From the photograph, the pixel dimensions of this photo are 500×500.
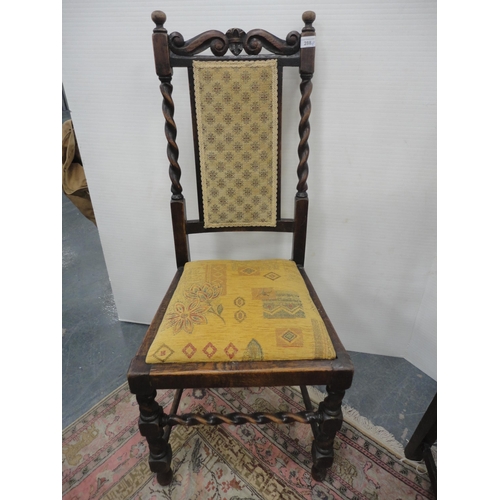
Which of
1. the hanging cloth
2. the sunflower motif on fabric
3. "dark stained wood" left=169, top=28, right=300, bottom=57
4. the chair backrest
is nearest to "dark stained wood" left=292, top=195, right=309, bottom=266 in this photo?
the chair backrest

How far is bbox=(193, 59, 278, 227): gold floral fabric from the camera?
92 centimetres

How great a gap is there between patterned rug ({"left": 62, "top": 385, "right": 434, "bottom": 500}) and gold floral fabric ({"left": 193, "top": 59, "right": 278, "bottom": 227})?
800mm

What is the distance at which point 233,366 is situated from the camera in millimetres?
781

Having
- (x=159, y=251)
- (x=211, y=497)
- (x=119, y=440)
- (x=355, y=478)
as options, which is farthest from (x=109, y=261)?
(x=355, y=478)

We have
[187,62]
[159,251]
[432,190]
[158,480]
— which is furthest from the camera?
[159,251]

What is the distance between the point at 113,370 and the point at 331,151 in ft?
4.45

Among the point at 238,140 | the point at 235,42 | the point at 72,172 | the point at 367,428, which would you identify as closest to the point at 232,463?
A: the point at 367,428

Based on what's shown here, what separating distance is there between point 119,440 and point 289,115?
53.1 inches

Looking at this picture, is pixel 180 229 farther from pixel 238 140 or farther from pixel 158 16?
pixel 158 16

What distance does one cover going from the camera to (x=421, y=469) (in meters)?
1.07

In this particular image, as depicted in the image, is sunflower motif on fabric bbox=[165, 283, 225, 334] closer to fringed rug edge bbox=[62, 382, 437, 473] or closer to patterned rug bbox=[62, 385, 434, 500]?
patterned rug bbox=[62, 385, 434, 500]

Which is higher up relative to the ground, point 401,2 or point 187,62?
point 401,2

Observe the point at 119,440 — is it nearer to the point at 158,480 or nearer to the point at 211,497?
the point at 158,480

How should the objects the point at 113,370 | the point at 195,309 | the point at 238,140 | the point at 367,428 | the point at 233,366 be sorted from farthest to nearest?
1. the point at 113,370
2. the point at 367,428
3. the point at 238,140
4. the point at 195,309
5. the point at 233,366
